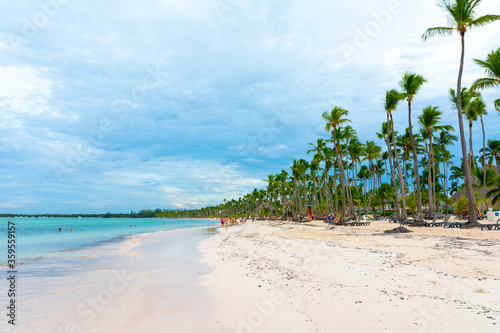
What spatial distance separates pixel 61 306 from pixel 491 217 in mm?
32949

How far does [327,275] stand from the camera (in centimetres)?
840

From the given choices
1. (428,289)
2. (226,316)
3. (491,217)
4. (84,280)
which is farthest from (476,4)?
(84,280)

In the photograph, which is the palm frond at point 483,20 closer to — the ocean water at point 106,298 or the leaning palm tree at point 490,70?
the leaning palm tree at point 490,70

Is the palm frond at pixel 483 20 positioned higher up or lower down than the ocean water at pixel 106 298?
higher up

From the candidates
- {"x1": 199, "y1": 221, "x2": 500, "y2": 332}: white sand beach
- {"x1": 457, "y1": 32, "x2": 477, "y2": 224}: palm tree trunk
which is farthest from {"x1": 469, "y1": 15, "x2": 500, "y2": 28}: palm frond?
{"x1": 199, "y1": 221, "x2": 500, "y2": 332}: white sand beach

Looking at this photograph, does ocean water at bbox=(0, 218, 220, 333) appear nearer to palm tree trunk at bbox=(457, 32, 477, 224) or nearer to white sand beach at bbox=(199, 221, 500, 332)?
white sand beach at bbox=(199, 221, 500, 332)

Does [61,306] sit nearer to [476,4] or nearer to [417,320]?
[417,320]

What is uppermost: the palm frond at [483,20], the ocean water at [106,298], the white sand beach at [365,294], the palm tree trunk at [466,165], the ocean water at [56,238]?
the palm frond at [483,20]
